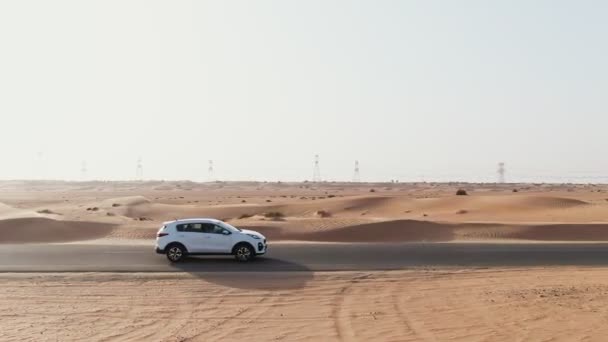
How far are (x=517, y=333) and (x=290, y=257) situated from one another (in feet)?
44.2

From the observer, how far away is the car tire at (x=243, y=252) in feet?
80.8

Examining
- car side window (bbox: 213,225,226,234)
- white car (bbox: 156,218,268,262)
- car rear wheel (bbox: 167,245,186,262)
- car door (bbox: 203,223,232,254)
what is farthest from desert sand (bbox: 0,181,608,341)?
car side window (bbox: 213,225,226,234)

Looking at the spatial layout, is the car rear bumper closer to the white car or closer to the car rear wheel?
the white car

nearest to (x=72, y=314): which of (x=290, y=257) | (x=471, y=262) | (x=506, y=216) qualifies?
(x=290, y=257)

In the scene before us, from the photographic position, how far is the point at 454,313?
15.2 meters

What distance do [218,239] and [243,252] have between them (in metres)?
1.00

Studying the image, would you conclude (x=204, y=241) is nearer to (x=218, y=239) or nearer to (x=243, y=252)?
(x=218, y=239)

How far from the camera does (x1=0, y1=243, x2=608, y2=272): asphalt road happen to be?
908 inches

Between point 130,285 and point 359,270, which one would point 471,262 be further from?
point 130,285

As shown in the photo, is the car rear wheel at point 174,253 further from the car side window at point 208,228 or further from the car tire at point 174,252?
the car side window at point 208,228

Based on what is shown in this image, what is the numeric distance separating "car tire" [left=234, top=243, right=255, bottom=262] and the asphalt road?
309 mm

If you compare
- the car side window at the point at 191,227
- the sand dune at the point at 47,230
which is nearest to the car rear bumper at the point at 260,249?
the car side window at the point at 191,227

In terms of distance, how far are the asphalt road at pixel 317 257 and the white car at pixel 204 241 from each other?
13.5 inches

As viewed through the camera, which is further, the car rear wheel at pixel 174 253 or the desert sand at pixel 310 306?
the car rear wheel at pixel 174 253
